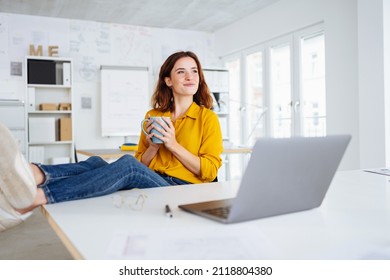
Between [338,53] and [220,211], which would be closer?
[220,211]

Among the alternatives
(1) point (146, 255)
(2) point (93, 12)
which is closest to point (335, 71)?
(2) point (93, 12)

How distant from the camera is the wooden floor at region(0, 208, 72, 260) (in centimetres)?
189

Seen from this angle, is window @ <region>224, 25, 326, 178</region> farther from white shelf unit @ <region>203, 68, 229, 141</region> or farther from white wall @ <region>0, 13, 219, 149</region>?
white wall @ <region>0, 13, 219, 149</region>

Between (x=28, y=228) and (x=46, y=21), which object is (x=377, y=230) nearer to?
(x=28, y=228)

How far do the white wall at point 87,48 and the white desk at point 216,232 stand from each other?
4.90 metres

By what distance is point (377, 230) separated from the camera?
0.74 m

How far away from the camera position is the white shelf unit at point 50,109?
5086 millimetres

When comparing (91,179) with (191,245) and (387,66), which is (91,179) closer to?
(191,245)

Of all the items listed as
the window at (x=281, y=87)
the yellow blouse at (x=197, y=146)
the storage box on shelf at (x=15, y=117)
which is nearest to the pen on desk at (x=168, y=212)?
the yellow blouse at (x=197, y=146)

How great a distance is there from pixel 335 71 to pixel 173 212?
3.73 m

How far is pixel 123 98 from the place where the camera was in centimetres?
565

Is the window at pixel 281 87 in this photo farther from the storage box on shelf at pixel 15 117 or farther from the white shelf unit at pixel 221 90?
the storage box on shelf at pixel 15 117

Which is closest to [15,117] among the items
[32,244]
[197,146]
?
[32,244]

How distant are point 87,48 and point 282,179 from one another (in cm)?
537
